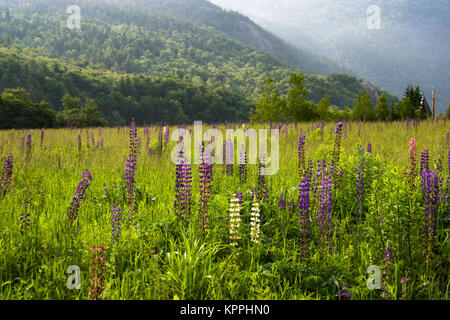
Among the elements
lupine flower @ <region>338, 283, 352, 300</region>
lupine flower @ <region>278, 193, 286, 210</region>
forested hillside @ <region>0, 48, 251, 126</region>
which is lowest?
lupine flower @ <region>338, 283, 352, 300</region>

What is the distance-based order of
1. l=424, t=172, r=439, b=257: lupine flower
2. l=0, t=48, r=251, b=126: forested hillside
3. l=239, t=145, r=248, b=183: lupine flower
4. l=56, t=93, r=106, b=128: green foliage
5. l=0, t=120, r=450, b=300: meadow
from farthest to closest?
1. l=0, t=48, r=251, b=126: forested hillside
2. l=56, t=93, r=106, b=128: green foliage
3. l=239, t=145, r=248, b=183: lupine flower
4. l=424, t=172, r=439, b=257: lupine flower
5. l=0, t=120, r=450, b=300: meadow

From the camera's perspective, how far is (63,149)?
902 centimetres

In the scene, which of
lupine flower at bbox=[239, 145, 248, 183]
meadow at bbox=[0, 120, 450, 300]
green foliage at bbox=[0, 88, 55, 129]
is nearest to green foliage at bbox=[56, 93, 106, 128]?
green foliage at bbox=[0, 88, 55, 129]

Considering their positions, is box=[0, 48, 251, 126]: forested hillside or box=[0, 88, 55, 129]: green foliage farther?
box=[0, 48, 251, 126]: forested hillside

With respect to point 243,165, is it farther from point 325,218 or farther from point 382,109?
point 382,109

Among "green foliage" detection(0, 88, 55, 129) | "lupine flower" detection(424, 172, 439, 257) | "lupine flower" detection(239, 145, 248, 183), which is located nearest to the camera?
"lupine flower" detection(424, 172, 439, 257)

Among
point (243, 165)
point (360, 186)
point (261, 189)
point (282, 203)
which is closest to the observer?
point (282, 203)

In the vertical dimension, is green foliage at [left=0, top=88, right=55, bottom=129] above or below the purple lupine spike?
above

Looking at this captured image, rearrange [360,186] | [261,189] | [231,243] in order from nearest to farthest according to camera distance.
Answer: [231,243] < [261,189] < [360,186]

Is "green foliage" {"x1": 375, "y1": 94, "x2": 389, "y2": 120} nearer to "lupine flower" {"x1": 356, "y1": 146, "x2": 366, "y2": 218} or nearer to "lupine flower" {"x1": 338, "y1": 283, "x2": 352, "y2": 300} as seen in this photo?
"lupine flower" {"x1": 356, "y1": 146, "x2": 366, "y2": 218}

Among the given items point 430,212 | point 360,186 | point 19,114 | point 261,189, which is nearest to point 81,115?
point 19,114
